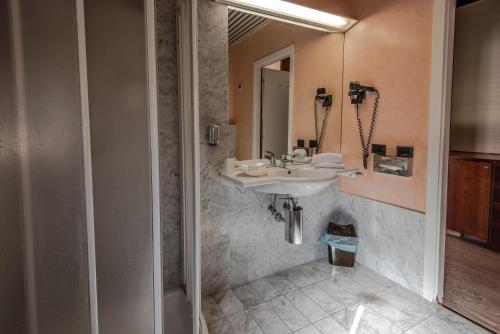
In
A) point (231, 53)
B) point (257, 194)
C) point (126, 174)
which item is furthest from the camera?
point (257, 194)

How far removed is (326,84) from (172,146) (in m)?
1.35

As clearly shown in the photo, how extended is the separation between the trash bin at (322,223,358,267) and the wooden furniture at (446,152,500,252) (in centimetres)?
148

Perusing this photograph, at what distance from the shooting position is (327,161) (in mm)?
1996

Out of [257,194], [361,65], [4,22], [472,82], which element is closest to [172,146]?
[257,194]

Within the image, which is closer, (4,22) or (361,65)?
(4,22)

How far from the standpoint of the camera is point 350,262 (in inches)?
86.4

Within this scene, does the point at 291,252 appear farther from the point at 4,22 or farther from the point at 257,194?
the point at 4,22

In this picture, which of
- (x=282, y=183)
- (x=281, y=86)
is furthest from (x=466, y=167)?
(x=282, y=183)

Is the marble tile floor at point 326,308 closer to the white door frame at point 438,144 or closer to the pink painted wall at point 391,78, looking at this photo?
the white door frame at point 438,144

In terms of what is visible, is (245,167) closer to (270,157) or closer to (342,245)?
(270,157)

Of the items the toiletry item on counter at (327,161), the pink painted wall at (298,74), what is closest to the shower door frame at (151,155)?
the pink painted wall at (298,74)

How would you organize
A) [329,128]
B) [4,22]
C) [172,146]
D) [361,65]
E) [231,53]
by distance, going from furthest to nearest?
[329,128], [361,65], [231,53], [172,146], [4,22]

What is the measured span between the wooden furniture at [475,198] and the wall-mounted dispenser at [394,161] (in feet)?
4.61

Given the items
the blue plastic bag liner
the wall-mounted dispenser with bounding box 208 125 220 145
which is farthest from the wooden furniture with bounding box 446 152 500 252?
the wall-mounted dispenser with bounding box 208 125 220 145
